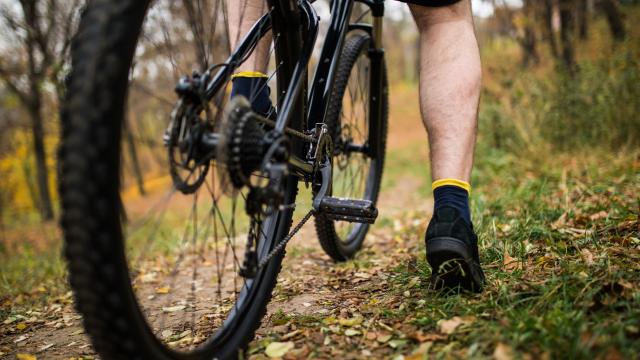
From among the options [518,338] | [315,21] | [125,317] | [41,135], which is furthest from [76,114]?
[41,135]

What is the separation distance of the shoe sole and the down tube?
1.77 ft

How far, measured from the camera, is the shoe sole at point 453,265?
1.22 meters

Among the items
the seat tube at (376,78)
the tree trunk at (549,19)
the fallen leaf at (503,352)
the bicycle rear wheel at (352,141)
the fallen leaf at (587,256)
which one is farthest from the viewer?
the tree trunk at (549,19)

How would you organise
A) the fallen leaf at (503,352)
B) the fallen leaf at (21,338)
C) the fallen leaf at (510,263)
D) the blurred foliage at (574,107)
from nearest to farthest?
1. the fallen leaf at (503,352)
2. the fallen leaf at (510,263)
3. the fallen leaf at (21,338)
4. the blurred foliage at (574,107)

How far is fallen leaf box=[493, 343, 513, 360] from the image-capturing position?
3.02ft

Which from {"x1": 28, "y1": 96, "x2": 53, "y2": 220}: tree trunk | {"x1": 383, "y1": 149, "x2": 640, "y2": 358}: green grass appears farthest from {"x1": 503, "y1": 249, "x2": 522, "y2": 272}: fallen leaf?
{"x1": 28, "y1": 96, "x2": 53, "y2": 220}: tree trunk

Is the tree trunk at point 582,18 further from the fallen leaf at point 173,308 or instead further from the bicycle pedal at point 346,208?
the fallen leaf at point 173,308

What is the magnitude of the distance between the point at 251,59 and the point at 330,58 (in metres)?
0.32

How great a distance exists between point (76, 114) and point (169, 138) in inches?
7.9

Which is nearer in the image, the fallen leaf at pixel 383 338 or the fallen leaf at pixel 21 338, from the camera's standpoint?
the fallen leaf at pixel 383 338

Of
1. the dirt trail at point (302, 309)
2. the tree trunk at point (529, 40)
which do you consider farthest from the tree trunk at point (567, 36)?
the dirt trail at point (302, 309)

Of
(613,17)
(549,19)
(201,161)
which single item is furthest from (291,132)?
(613,17)

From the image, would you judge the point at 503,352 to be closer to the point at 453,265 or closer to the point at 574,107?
the point at 453,265

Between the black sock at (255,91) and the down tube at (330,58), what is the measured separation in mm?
217
